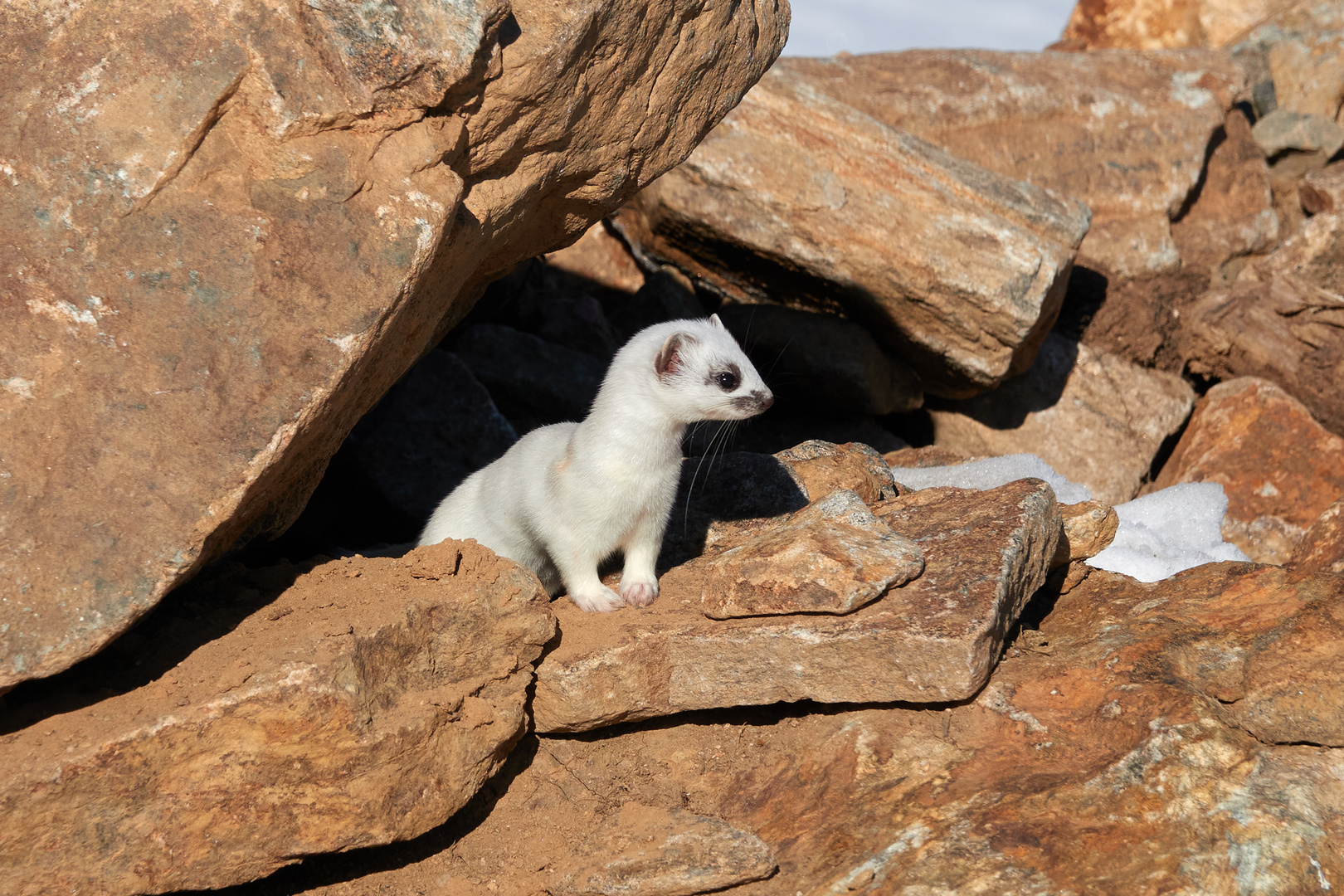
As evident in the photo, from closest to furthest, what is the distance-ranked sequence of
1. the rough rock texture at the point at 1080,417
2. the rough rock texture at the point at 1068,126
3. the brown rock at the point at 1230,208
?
1. the rough rock texture at the point at 1080,417
2. the rough rock texture at the point at 1068,126
3. the brown rock at the point at 1230,208

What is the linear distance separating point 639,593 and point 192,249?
2.60m

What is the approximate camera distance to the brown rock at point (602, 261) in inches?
403

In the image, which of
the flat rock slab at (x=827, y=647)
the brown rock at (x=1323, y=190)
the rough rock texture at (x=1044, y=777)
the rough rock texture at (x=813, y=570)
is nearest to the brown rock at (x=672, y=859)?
the rough rock texture at (x=1044, y=777)

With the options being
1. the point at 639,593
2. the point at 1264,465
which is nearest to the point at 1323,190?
the point at 1264,465

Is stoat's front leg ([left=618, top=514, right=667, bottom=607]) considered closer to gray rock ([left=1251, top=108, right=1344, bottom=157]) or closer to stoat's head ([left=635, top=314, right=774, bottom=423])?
stoat's head ([left=635, top=314, right=774, bottom=423])

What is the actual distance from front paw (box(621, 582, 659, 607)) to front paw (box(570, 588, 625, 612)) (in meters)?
0.04

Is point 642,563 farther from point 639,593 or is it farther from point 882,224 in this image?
point 882,224

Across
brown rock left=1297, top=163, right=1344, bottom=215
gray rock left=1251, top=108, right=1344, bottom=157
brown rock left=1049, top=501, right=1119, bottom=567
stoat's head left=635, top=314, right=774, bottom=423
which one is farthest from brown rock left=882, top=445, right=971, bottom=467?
gray rock left=1251, top=108, right=1344, bottom=157

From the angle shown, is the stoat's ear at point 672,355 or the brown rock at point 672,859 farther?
the stoat's ear at point 672,355

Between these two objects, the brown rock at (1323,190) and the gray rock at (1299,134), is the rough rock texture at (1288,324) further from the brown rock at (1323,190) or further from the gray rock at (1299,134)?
the gray rock at (1299,134)

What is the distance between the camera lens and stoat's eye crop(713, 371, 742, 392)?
16.5 feet

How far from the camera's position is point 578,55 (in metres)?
4.65

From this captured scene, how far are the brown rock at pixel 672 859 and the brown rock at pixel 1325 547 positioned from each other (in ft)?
9.10

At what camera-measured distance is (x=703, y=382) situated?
5023 millimetres
